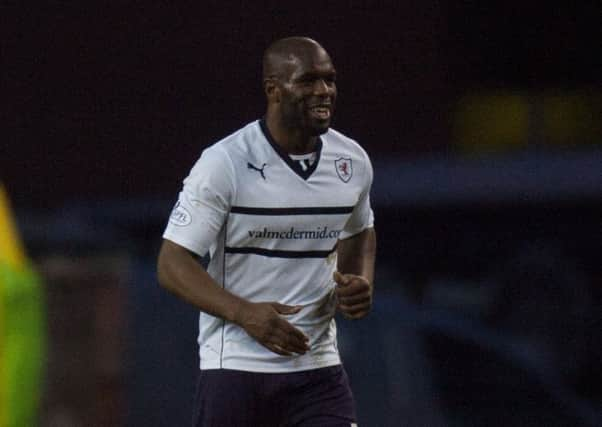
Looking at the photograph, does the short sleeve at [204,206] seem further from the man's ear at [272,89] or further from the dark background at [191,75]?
the dark background at [191,75]

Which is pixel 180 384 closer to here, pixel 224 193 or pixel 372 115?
pixel 224 193

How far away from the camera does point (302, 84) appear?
4770mm

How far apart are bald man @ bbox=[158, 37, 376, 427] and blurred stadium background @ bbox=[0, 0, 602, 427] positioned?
5.27 ft

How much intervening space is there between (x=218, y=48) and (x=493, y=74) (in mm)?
2187

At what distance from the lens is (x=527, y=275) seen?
10.3 meters

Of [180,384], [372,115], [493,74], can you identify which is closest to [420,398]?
[180,384]

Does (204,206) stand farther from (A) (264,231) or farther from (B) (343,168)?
(B) (343,168)

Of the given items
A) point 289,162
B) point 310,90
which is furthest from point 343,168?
point 310,90

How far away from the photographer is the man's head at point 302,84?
4770 mm

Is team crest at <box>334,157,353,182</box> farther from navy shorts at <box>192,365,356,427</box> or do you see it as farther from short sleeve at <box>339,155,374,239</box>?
navy shorts at <box>192,365,356,427</box>

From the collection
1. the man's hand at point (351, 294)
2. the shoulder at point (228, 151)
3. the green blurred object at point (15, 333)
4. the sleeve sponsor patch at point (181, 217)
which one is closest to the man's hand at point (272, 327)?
the man's hand at point (351, 294)

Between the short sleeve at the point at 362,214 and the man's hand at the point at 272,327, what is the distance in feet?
2.00

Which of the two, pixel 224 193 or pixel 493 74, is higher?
pixel 224 193

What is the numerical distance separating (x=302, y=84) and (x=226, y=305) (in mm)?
692
